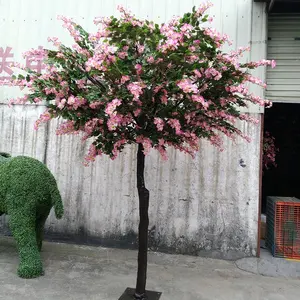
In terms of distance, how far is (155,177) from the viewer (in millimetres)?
6301

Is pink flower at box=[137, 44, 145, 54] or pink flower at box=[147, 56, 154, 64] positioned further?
pink flower at box=[137, 44, 145, 54]

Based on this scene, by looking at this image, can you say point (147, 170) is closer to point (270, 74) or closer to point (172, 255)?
point (172, 255)

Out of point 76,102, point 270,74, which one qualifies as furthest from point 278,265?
point 76,102

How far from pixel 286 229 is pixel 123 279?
10.3ft

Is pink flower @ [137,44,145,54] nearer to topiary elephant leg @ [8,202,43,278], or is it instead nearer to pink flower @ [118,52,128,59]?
pink flower @ [118,52,128,59]

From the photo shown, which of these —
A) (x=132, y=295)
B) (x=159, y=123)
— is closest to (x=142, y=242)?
(x=132, y=295)

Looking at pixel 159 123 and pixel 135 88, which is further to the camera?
pixel 159 123

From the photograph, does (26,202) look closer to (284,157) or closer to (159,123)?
(159,123)

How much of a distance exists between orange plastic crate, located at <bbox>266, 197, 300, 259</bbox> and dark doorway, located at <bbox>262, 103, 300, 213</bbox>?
378 cm

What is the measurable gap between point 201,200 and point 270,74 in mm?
2753

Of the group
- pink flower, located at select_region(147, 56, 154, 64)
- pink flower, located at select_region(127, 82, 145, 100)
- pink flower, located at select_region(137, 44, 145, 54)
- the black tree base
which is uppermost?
pink flower, located at select_region(137, 44, 145, 54)

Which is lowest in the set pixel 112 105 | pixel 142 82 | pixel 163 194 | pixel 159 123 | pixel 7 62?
pixel 163 194

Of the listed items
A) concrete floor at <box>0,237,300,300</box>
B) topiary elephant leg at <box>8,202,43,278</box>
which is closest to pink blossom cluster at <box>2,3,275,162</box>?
topiary elephant leg at <box>8,202,43,278</box>

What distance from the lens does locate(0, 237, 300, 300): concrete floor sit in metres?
4.29
